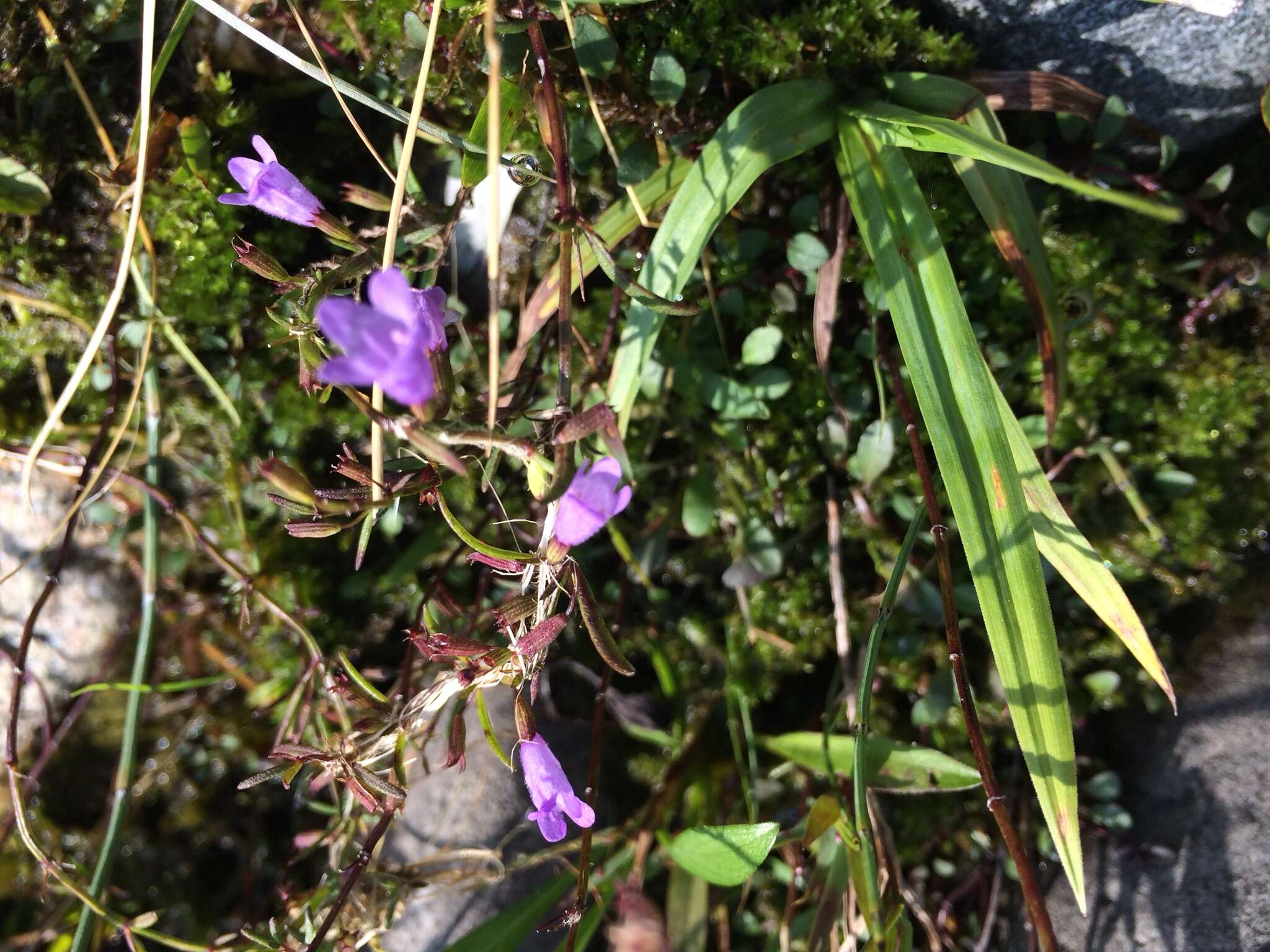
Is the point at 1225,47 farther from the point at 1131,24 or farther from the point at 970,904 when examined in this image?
the point at 970,904

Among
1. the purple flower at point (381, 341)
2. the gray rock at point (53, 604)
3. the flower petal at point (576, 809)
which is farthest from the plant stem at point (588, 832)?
the gray rock at point (53, 604)

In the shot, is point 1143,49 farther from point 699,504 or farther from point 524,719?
point 524,719

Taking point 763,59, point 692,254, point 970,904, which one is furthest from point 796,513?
point 970,904

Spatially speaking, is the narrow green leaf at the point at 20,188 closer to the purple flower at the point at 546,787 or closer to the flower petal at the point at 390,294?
the flower petal at the point at 390,294

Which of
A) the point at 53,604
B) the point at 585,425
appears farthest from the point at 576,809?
the point at 53,604

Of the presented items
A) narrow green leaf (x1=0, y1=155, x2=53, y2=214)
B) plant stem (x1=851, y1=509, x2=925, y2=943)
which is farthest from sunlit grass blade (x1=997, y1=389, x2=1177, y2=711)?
narrow green leaf (x1=0, y1=155, x2=53, y2=214)
